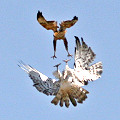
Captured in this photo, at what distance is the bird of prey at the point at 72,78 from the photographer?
41281mm

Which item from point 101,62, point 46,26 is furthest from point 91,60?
point 46,26

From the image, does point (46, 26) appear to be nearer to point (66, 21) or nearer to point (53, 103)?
point (66, 21)

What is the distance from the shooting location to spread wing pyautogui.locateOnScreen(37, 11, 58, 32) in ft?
131

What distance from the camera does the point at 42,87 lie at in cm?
4150

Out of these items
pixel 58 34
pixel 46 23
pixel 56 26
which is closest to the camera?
pixel 46 23

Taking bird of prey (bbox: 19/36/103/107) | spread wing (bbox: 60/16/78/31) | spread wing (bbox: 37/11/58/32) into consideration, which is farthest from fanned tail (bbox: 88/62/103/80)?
spread wing (bbox: 37/11/58/32)

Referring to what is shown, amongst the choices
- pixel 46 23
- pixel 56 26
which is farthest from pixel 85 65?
pixel 46 23

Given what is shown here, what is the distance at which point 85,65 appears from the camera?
42031 millimetres

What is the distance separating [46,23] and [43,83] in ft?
11.0

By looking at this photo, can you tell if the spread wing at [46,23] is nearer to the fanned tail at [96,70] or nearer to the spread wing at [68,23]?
the spread wing at [68,23]

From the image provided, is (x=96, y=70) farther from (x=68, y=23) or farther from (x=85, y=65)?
(x=68, y=23)

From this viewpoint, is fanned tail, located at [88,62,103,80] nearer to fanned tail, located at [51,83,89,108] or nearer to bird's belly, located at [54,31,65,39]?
fanned tail, located at [51,83,89,108]

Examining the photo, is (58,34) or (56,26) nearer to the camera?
(56,26)

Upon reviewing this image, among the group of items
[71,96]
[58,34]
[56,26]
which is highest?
[56,26]
